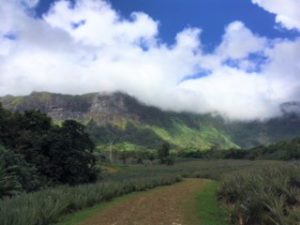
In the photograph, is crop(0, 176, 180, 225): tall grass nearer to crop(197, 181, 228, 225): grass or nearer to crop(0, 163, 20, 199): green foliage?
crop(0, 163, 20, 199): green foliage

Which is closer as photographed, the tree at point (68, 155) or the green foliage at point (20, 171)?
the green foliage at point (20, 171)

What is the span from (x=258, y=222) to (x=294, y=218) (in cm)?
324

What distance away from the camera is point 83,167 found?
42.0 m

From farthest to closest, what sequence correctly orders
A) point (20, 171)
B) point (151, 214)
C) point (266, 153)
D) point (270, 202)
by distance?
point (266, 153), point (20, 171), point (151, 214), point (270, 202)

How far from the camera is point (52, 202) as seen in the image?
17719mm

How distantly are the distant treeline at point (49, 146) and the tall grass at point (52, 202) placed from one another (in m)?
8.66

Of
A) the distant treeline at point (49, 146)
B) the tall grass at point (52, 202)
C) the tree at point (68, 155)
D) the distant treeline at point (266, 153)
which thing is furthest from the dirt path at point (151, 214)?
the distant treeline at point (266, 153)

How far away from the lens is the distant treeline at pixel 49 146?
39.1 metres

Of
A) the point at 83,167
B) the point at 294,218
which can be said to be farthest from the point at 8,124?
the point at 294,218

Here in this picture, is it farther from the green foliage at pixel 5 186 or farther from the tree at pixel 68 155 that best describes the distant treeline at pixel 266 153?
the green foliage at pixel 5 186

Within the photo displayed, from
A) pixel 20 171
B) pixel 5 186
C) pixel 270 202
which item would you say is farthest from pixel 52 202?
pixel 20 171

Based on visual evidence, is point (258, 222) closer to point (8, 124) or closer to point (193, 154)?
point (8, 124)

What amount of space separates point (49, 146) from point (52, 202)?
76.5 feet

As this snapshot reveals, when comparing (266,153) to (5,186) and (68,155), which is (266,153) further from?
(5,186)
